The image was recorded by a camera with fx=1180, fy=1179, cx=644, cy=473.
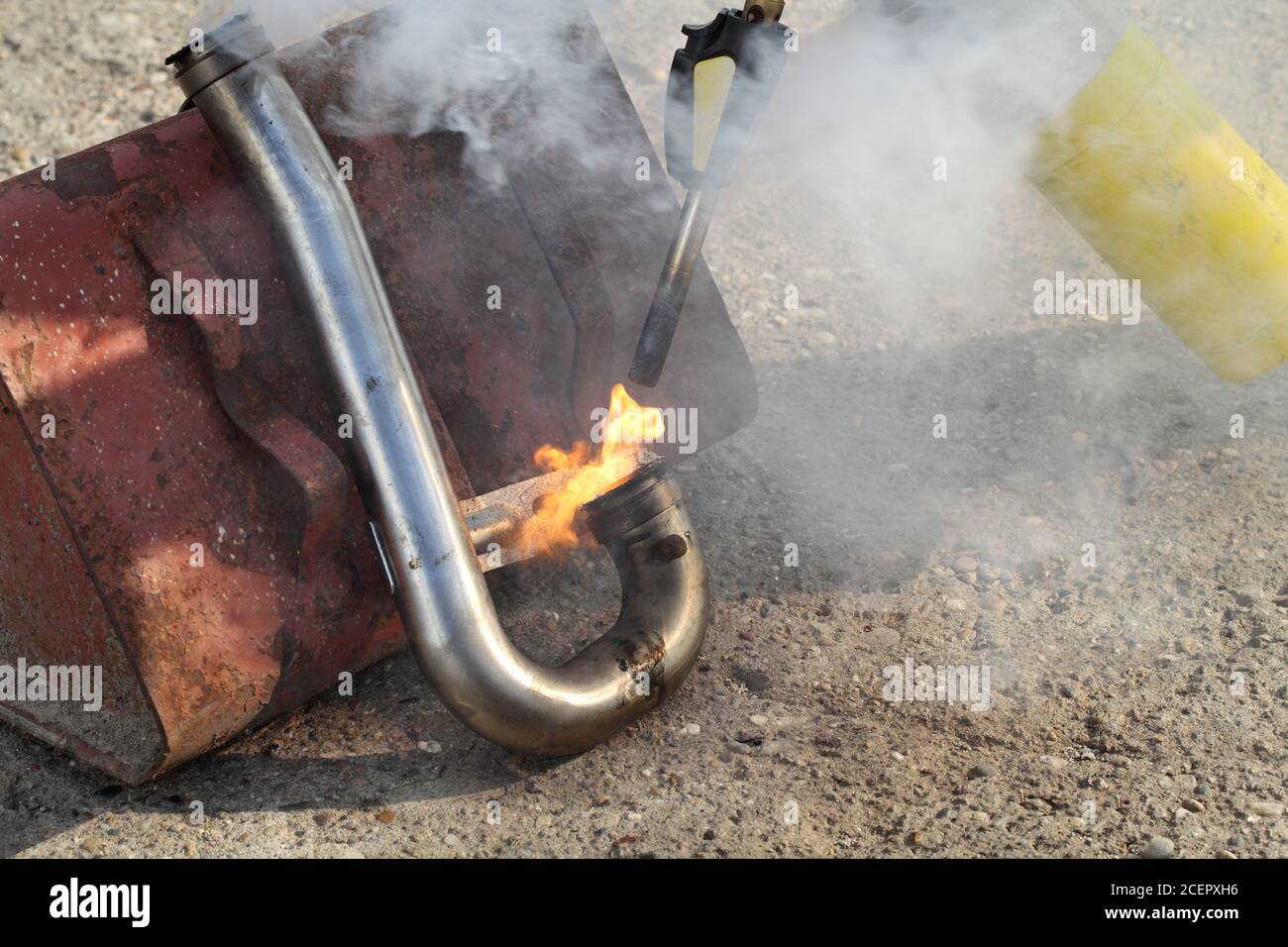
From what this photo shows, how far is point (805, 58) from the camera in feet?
11.6

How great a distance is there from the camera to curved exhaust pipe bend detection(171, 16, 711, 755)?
2.21 metres

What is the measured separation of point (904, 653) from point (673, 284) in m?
1.00

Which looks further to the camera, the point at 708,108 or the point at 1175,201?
the point at 1175,201

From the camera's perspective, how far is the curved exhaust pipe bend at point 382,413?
2211 mm

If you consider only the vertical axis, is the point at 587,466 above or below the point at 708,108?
below

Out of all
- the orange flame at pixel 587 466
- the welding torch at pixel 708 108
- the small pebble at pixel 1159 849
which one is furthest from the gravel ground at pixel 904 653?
the welding torch at pixel 708 108

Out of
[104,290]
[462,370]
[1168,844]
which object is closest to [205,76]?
[104,290]

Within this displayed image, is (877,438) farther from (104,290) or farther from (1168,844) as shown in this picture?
(104,290)

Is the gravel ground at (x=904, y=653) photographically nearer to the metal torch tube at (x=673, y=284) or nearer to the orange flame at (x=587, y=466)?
the orange flame at (x=587, y=466)

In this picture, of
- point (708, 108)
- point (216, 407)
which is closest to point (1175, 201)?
point (708, 108)

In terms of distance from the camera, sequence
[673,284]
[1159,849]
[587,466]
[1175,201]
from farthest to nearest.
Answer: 1. [1175,201]
2. [587,466]
3. [673,284]
4. [1159,849]

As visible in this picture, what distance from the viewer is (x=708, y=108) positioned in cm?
230

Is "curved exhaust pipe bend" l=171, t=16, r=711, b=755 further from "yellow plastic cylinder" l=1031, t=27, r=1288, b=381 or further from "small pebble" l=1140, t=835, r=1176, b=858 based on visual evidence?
"yellow plastic cylinder" l=1031, t=27, r=1288, b=381

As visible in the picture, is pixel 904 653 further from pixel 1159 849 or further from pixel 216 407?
pixel 216 407
